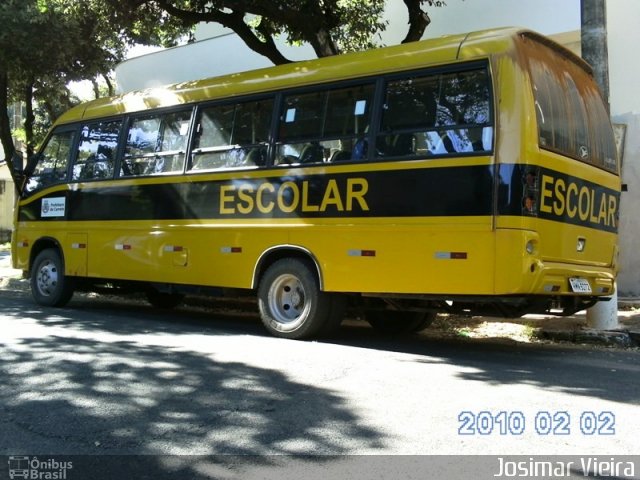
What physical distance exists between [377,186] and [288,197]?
3.82ft

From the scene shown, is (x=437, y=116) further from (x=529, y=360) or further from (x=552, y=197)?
(x=529, y=360)

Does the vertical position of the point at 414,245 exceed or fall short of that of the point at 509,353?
it exceeds it

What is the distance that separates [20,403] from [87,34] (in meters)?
12.4

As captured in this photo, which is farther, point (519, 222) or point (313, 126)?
point (313, 126)

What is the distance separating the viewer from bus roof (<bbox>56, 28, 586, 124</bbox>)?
20.1ft

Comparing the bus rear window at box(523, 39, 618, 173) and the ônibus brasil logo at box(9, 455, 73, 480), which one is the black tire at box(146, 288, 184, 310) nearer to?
the bus rear window at box(523, 39, 618, 173)

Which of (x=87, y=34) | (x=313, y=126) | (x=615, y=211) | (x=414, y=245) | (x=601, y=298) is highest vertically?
(x=87, y=34)

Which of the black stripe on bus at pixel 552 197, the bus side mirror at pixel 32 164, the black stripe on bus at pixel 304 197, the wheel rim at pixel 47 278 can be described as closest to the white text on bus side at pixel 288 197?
the black stripe on bus at pixel 304 197

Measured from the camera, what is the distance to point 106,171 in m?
9.30

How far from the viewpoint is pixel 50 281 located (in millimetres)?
9977

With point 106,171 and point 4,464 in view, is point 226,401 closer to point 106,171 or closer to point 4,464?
point 4,464

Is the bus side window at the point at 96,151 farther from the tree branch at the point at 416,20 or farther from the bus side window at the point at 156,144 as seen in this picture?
the tree branch at the point at 416,20

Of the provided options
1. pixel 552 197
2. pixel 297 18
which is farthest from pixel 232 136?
pixel 552 197

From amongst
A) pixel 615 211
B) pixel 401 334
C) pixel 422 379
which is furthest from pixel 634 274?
pixel 422 379
